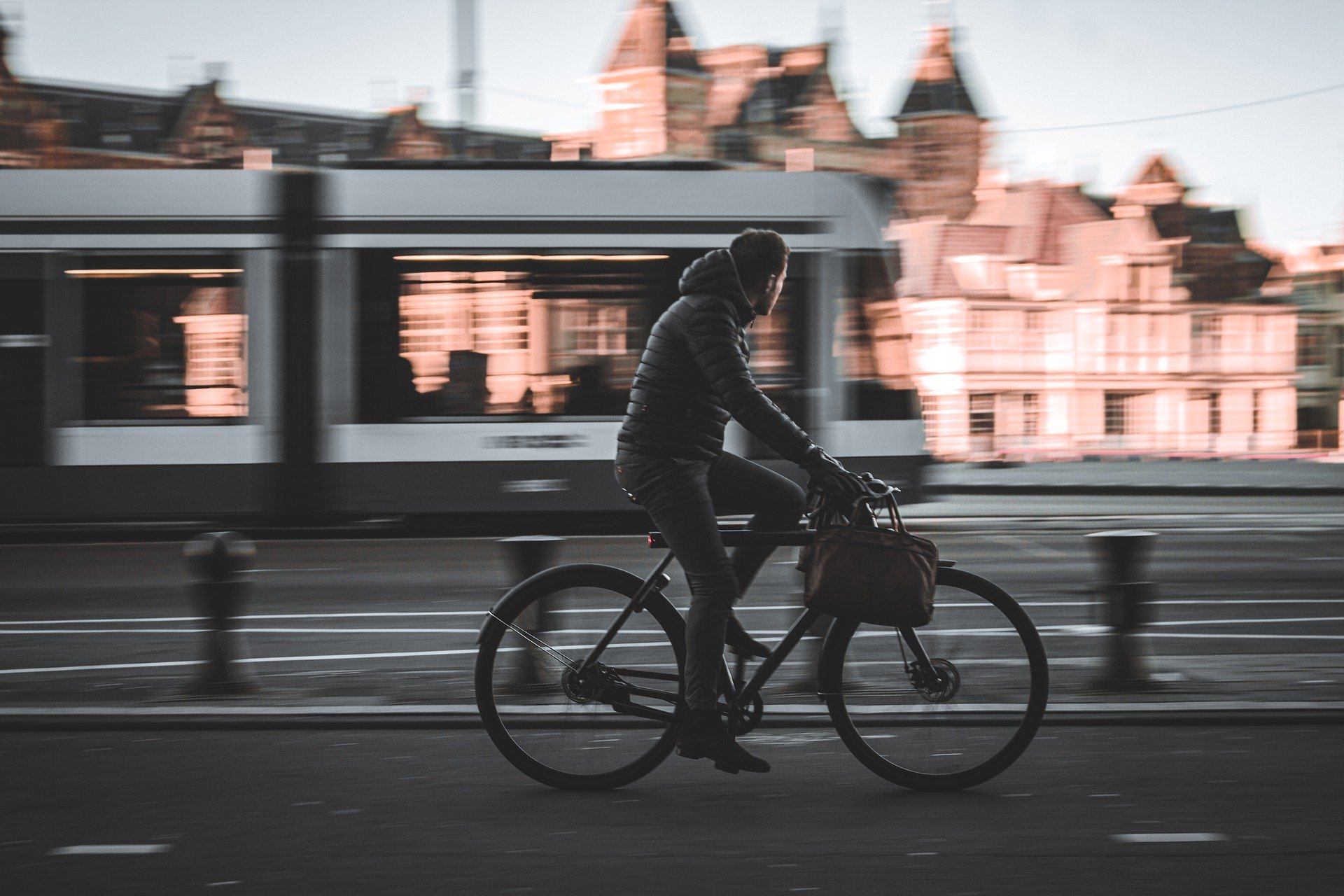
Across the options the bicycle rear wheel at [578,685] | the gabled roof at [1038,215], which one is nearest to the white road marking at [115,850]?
the bicycle rear wheel at [578,685]

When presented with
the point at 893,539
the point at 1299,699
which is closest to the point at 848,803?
the point at 893,539

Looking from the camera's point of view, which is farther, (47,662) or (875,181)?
(875,181)

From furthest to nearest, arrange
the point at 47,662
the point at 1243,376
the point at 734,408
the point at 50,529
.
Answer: the point at 1243,376
the point at 50,529
the point at 47,662
the point at 734,408

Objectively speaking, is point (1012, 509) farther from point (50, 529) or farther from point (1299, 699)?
point (1299, 699)

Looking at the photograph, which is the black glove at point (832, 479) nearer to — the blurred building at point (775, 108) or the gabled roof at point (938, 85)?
the blurred building at point (775, 108)

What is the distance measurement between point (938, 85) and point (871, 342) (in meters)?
61.4

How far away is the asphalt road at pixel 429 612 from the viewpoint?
664cm

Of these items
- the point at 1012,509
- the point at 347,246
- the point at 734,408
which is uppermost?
the point at 347,246

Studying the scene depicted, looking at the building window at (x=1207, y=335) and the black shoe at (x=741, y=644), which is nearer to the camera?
the black shoe at (x=741, y=644)

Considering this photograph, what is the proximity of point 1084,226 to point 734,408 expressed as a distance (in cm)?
6326

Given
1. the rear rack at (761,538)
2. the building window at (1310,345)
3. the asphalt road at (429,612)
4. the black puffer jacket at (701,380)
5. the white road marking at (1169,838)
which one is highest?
the building window at (1310,345)

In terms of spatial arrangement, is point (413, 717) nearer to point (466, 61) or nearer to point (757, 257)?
point (757, 257)

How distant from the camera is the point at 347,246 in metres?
13.3

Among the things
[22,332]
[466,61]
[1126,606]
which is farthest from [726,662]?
[466,61]
